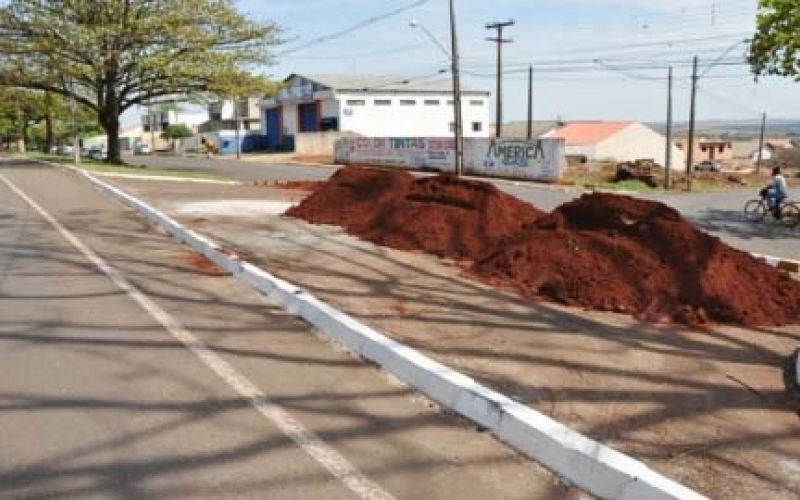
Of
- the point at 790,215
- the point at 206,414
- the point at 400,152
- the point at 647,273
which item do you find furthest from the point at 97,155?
the point at 206,414

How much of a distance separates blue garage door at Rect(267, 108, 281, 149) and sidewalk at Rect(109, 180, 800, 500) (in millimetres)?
72746

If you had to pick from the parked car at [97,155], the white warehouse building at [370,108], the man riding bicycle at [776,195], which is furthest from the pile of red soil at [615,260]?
the white warehouse building at [370,108]

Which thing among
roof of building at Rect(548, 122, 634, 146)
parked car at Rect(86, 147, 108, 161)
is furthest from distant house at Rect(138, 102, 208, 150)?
roof of building at Rect(548, 122, 634, 146)

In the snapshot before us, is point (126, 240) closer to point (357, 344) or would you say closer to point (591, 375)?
point (357, 344)

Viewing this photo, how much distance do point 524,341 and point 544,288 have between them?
2077 millimetres

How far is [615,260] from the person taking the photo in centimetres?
878

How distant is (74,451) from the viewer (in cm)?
444

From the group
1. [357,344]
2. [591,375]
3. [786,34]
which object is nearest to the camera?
[591,375]

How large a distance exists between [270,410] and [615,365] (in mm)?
2602

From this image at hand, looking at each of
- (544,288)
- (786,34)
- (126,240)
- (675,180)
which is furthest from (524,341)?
(675,180)

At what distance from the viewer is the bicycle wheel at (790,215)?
2206 centimetres

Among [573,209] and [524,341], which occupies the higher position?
[573,209]

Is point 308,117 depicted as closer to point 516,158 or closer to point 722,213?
point 516,158

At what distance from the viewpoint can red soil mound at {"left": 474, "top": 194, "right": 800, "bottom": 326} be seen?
810 cm
